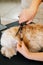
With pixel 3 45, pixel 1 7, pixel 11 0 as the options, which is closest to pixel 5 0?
pixel 11 0

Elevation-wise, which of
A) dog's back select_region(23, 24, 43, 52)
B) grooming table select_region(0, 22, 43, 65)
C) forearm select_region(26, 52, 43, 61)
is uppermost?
dog's back select_region(23, 24, 43, 52)

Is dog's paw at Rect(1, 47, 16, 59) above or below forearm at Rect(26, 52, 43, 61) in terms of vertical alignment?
below

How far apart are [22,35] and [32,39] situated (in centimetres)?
6

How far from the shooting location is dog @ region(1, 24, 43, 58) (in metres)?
0.82

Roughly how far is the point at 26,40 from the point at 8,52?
125 millimetres

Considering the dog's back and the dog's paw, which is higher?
the dog's back

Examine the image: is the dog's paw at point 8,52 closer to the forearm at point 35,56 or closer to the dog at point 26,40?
the dog at point 26,40

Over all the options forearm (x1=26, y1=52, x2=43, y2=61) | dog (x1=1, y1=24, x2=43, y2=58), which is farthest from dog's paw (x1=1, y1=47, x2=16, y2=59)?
forearm (x1=26, y1=52, x2=43, y2=61)

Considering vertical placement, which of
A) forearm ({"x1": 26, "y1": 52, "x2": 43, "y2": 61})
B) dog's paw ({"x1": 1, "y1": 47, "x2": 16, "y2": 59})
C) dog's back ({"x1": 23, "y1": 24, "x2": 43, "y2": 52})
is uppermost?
dog's back ({"x1": 23, "y1": 24, "x2": 43, "y2": 52})

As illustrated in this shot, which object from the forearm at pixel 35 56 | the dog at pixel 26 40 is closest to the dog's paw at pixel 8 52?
the dog at pixel 26 40

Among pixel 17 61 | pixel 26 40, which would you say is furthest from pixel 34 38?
pixel 17 61

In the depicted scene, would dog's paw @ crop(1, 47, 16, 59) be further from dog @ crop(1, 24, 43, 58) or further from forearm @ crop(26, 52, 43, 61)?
forearm @ crop(26, 52, 43, 61)

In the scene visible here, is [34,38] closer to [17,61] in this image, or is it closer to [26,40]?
[26,40]

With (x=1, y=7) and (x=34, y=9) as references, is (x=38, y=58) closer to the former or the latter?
(x=34, y=9)
